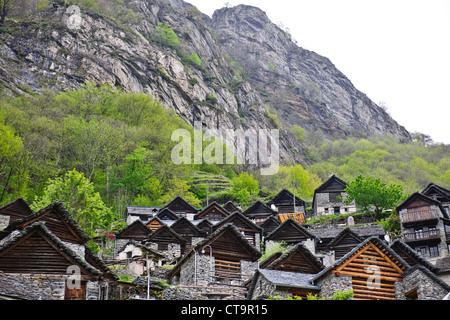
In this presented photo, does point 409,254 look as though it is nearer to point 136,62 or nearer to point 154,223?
point 154,223

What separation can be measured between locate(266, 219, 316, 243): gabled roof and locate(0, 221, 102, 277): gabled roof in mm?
24997

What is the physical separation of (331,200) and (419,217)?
2009cm

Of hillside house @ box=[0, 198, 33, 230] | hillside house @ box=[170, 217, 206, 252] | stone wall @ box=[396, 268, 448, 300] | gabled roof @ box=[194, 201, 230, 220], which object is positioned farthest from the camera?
gabled roof @ box=[194, 201, 230, 220]

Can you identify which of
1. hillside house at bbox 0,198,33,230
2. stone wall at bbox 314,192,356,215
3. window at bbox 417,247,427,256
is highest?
stone wall at bbox 314,192,356,215

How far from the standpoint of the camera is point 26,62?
98.9 metres

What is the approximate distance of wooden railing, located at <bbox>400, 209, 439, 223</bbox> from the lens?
48812 mm

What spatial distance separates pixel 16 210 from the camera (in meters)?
37.8

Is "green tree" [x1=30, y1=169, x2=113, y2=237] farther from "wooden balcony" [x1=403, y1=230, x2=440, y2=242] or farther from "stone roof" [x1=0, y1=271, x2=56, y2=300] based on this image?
"wooden balcony" [x1=403, y1=230, x2=440, y2=242]

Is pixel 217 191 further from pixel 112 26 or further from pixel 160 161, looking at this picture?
pixel 112 26

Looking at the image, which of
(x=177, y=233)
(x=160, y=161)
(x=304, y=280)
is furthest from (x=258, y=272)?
(x=160, y=161)

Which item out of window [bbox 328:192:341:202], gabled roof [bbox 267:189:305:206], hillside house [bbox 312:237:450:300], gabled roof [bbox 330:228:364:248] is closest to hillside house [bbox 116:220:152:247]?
gabled roof [bbox 330:228:364:248]
